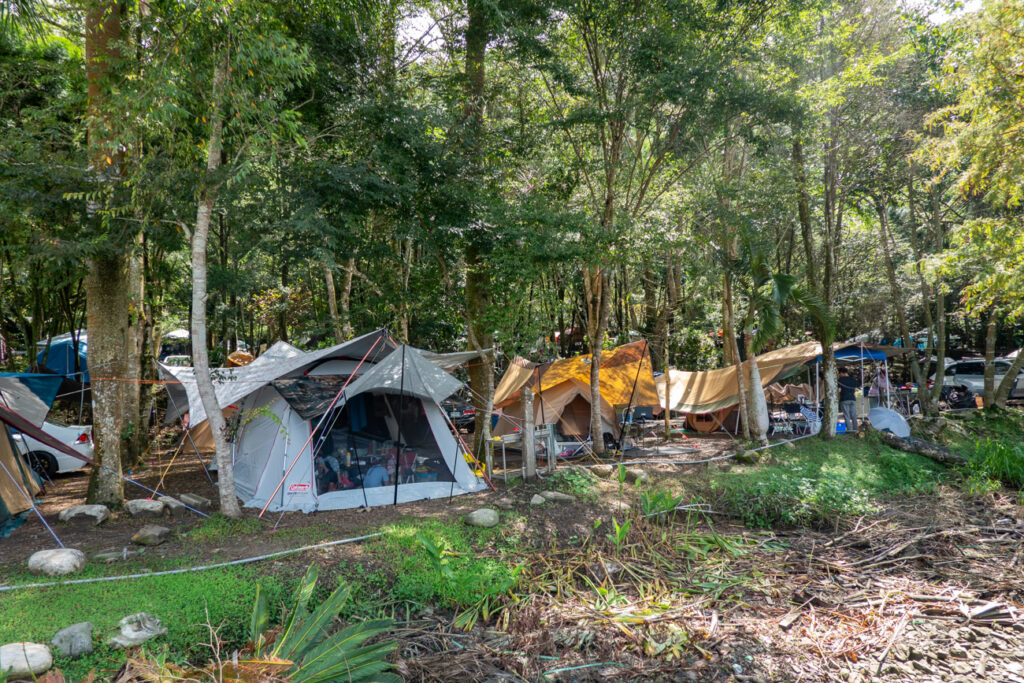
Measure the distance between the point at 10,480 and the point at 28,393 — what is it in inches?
72.1

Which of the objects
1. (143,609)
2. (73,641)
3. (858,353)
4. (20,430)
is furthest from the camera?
(858,353)

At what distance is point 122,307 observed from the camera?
25.4ft

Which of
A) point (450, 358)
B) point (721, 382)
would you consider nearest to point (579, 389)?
point (721, 382)

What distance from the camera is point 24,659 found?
401 centimetres

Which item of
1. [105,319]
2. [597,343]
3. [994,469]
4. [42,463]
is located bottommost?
[994,469]

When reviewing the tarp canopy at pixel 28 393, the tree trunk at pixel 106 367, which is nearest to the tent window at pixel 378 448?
the tree trunk at pixel 106 367

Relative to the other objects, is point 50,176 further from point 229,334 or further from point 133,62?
point 229,334

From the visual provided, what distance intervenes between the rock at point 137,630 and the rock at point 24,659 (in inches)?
14.4

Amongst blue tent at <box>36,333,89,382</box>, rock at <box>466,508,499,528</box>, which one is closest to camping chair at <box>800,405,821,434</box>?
rock at <box>466,508,499,528</box>

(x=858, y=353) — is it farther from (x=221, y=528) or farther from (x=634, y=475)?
(x=221, y=528)

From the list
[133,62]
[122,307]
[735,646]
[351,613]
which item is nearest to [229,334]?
[122,307]

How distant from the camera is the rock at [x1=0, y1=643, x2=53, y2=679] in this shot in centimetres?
393

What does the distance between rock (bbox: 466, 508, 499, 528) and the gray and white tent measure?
4.05 feet

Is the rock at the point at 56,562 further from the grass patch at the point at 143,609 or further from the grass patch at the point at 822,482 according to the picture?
the grass patch at the point at 822,482
